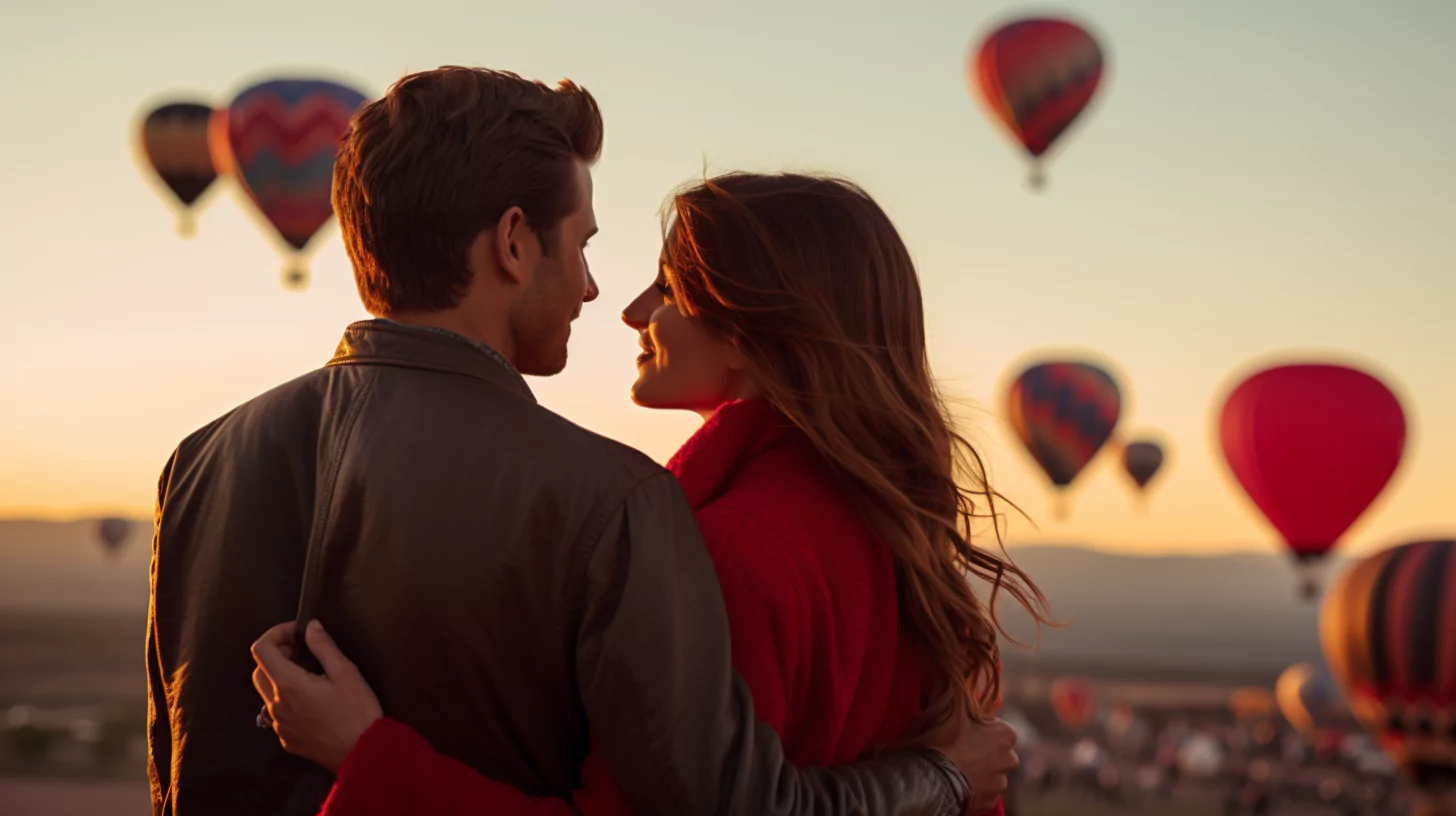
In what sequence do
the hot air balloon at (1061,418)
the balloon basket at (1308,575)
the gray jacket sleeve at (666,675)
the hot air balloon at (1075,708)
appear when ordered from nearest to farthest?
the gray jacket sleeve at (666,675), the balloon basket at (1308,575), the hot air balloon at (1061,418), the hot air balloon at (1075,708)

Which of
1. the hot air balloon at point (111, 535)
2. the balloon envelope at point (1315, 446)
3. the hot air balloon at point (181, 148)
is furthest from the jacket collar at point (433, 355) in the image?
the hot air balloon at point (111, 535)

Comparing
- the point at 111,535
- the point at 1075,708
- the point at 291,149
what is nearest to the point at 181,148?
the point at 291,149

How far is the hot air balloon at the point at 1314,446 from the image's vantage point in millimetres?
29344

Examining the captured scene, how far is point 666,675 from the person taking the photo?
234 cm

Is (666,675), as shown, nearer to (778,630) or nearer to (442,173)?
(778,630)

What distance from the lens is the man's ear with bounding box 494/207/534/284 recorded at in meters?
2.56

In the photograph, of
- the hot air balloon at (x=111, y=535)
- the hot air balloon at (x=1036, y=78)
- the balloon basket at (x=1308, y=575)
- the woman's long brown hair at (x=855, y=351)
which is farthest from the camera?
the hot air balloon at (x=111, y=535)

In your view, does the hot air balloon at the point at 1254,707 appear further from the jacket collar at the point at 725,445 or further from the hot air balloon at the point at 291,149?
the jacket collar at the point at 725,445

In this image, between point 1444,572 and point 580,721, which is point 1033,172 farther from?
point 580,721

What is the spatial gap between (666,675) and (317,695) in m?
0.48

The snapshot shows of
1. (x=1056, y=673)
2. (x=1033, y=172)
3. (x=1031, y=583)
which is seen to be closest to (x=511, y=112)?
(x=1031, y=583)

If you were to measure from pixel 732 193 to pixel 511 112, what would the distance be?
0.54 metres

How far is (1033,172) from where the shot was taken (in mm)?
34094

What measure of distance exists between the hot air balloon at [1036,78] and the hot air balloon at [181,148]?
49.2ft
